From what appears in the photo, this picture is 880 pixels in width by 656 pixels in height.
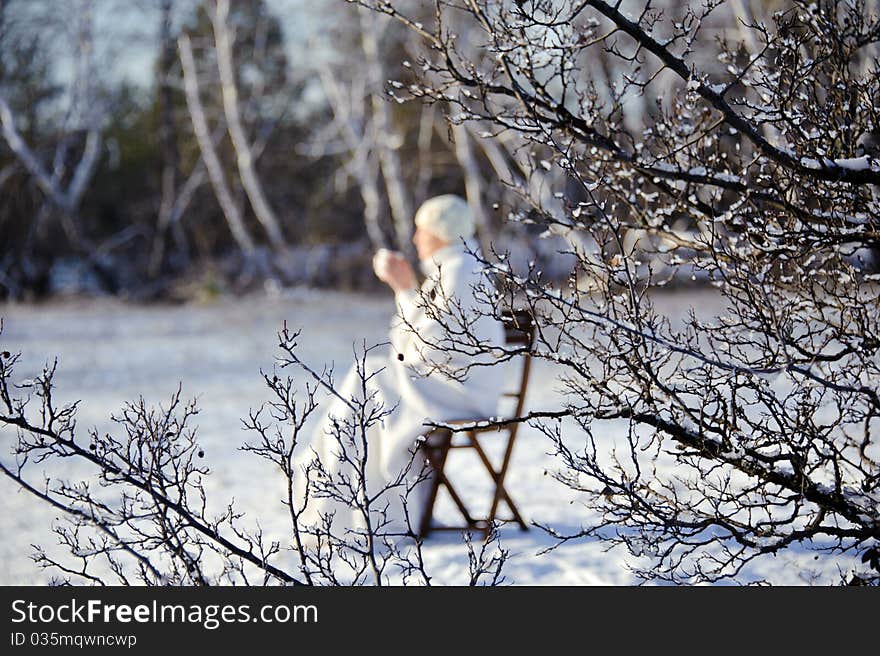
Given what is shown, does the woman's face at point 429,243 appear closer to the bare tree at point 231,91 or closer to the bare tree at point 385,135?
the bare tree at point 385,135

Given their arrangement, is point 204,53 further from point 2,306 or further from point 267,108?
point 2,306

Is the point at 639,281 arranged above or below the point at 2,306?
below

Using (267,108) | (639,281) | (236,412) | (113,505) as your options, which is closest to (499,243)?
(267,108)

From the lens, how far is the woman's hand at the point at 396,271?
15.1 feet

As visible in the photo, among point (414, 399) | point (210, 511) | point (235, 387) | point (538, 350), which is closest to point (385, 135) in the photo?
point (235, 387)

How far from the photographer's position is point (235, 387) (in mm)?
9461

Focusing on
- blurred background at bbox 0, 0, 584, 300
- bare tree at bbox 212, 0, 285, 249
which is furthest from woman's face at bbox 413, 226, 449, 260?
bare tree at bbox 212, 0, 285, 249

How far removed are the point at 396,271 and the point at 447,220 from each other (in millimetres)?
337

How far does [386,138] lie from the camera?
53.2ft

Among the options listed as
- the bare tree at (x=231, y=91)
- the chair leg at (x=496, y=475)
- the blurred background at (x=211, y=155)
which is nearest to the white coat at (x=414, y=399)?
the chair leg at (x=496, y=475)

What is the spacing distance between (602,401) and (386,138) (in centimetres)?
1390

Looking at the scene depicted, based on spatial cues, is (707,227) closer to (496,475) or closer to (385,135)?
(496,475)

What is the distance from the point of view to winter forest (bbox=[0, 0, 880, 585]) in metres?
2.60

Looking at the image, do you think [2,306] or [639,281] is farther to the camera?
[2,306]
